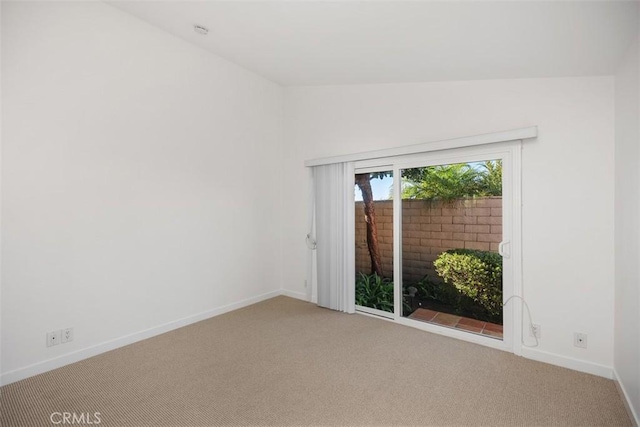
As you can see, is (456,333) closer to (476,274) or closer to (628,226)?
(476,274)

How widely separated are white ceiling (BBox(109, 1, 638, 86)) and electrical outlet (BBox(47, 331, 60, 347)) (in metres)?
2.78

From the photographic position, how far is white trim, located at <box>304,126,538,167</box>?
8.18 feet

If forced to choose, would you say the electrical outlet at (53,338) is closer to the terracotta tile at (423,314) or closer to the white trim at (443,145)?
the white trim at (443,145)

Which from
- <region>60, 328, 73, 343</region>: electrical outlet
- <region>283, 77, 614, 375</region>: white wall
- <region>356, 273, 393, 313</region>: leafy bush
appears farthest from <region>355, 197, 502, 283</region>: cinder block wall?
<region>60, 328, 73, 343</region>: electrical outlet

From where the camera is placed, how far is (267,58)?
3.32 meters

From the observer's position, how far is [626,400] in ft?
6.22

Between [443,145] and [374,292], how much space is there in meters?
1.84

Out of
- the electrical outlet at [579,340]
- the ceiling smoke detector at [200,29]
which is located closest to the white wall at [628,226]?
the electrical outlet at [579,340]

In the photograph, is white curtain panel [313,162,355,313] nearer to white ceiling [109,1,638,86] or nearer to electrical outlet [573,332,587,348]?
white ceiling [109,1,638,86]

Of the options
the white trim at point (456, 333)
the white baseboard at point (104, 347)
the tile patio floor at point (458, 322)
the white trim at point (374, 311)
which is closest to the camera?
the white baseboard at point (104, 347)

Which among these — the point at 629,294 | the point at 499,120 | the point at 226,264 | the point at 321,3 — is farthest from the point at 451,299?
the point at 321,3

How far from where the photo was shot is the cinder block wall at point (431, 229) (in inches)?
110

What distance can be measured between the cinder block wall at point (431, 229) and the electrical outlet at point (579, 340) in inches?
32.6

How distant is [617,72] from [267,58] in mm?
3008
